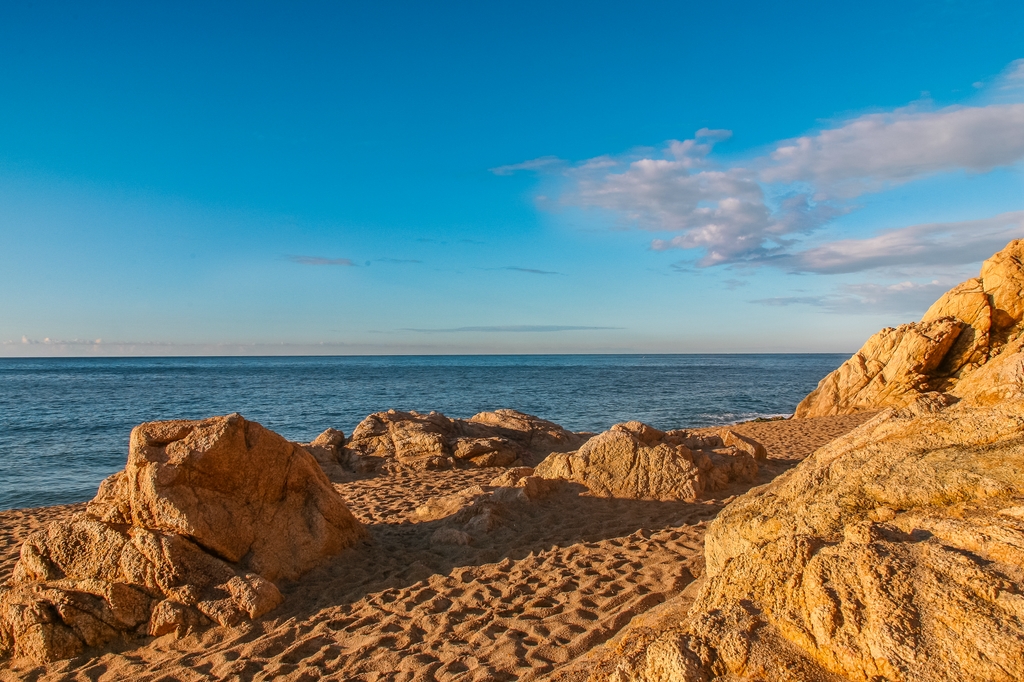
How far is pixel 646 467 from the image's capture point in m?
9.51

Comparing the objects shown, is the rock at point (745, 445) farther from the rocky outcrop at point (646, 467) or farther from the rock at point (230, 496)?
the rock at point (230, 496)

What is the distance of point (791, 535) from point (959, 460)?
1225mm

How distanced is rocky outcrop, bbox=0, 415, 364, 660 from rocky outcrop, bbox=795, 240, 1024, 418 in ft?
58.3

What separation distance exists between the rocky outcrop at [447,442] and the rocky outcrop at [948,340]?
1124 centimetres

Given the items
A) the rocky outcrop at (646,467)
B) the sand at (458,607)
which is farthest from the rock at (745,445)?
the sand at (458,607)

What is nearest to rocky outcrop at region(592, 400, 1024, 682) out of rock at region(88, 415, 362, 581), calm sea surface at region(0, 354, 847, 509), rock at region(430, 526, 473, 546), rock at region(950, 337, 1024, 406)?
rock at region(950, 337, 1024, 406)

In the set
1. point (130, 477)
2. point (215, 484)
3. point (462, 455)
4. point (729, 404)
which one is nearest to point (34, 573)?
point (130, 477)

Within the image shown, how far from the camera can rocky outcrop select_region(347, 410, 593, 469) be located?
14.0 metres

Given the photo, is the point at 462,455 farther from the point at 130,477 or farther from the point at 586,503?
the point at 130,477

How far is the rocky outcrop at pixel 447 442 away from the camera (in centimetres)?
1403

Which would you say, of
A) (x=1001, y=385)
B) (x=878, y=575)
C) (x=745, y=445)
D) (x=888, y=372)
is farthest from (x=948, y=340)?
(x=878, y=575)

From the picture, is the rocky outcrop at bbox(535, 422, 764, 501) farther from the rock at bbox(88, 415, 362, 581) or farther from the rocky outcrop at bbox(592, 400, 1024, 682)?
the rocky outcrop at bbox(592, 400, 1024, 682)

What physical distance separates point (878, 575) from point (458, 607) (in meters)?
3.98

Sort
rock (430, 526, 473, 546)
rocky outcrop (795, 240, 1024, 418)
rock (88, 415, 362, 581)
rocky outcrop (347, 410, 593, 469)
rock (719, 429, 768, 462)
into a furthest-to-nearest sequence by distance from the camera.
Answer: rocky outcrop (795, 240, 1024, 418) → rocky outcrop (347, 410, 593, 469) → rock (719, 429, 768, 462) → rock (430, 526, 473, 546) → rock (88, 415, 362, 581)
